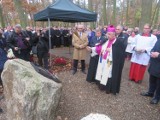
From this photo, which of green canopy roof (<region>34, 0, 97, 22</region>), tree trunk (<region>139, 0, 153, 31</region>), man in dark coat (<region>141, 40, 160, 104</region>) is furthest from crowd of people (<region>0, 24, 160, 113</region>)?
tree trunk (<region>139, 0, 153, 31</region>)

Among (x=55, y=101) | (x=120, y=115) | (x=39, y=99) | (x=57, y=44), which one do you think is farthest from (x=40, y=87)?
(x=57, y=44)

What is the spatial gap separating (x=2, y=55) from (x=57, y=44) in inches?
422

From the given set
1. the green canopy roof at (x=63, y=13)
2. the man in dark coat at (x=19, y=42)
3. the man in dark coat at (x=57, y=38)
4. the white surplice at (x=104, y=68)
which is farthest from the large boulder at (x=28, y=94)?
the man in dark coat at (x=57, y=38)

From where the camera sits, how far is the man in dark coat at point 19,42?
7156mm

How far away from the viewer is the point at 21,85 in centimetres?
385

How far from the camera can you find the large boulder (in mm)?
3758

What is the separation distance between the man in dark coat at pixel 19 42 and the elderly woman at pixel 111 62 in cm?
302

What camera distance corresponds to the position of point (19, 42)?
736cm

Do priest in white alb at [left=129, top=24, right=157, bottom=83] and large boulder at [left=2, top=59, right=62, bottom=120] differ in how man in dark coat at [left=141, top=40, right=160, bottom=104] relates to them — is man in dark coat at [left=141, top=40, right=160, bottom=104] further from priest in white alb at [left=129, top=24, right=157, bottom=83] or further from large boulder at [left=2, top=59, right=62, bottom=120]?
large boulder at [left=2, top=59, right=62, bottom=120]

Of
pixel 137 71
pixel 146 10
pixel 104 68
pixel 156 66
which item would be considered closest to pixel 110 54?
pixel 104 68

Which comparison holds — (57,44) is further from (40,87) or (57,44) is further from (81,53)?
(40,87)

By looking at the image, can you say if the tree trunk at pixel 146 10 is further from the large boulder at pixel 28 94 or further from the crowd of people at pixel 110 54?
the large boulder at pixel 28 94

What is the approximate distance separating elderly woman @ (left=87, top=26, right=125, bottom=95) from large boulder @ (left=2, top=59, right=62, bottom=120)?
1.83 m

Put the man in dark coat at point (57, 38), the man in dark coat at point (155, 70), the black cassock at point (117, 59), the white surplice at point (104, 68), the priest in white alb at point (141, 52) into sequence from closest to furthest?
the man in dark coat at point (155, 70)
the black cassock at point (117, 59)
the white surplice at point (104, 68)
the priest in white alb at point (141, 52)
the man in dark coat at point (57, 38)
